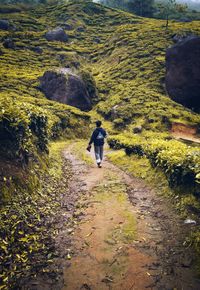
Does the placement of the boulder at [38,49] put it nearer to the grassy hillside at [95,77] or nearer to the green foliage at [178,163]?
the grassy hillside at [95,77]

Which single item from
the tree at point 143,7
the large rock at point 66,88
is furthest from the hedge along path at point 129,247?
the tree at point 143,7

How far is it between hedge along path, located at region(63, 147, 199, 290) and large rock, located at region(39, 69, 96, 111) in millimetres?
27484

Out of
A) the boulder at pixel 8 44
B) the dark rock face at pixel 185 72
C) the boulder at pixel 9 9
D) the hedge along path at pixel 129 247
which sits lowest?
the hedge along path at pixel 129 247

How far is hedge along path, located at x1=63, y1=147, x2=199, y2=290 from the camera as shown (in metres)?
5.61

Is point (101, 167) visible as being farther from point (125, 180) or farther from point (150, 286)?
point (150, 286)

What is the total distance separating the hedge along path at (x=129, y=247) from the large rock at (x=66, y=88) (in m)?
27.5

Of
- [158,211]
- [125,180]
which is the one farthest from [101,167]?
[158,211]

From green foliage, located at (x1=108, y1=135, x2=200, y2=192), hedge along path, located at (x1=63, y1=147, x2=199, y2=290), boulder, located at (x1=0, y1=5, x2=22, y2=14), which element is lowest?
hedge along path, located at (x1=63, y1=147, x2=199, y2=290)

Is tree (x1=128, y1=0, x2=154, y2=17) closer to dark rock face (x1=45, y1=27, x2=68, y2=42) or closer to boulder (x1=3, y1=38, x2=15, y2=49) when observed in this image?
dark rock face (x1=45, y1=27, x2=68, y2=42)

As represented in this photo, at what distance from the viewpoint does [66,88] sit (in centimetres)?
3634

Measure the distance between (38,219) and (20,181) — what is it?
1.41 metres

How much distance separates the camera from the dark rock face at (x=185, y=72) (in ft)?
113

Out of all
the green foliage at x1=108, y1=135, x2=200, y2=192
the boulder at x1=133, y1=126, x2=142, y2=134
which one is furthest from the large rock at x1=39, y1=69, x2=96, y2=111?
the green foliage at x1=108, y1=135, x2=200, y2=192

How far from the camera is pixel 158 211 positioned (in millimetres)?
8961
